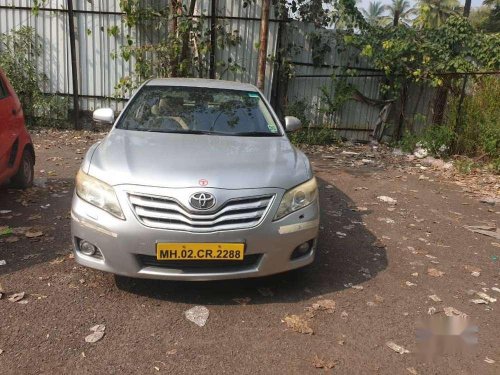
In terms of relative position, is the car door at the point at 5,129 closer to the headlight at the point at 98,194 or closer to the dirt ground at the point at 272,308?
the dirt ground at the point at 272,308

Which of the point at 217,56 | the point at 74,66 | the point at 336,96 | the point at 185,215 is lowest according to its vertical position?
the point at 185,215

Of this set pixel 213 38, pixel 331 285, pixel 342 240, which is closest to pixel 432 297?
pixel 331 285

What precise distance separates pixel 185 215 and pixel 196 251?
0.81 ft

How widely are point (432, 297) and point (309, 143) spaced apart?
659 cm

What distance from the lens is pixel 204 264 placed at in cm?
312

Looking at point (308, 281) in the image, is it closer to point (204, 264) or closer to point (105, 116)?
point (204, 264)

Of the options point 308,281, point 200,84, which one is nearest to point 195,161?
point 308,281

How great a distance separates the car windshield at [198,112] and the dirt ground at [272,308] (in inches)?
51.6

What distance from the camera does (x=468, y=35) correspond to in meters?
10.1

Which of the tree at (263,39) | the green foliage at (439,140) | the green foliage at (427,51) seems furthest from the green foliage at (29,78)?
the green foliage at (439,140)

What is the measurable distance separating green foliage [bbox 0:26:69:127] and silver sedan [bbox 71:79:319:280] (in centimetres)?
711

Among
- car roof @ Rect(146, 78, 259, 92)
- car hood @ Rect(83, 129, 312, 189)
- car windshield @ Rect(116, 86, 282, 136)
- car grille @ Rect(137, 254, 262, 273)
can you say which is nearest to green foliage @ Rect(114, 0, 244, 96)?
car roof @ Rect(146, 78, 259, 92)

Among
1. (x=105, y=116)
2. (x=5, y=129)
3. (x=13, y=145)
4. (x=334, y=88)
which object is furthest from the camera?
(x=334, y=88)

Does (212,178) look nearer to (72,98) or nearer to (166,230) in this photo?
(166,230)
